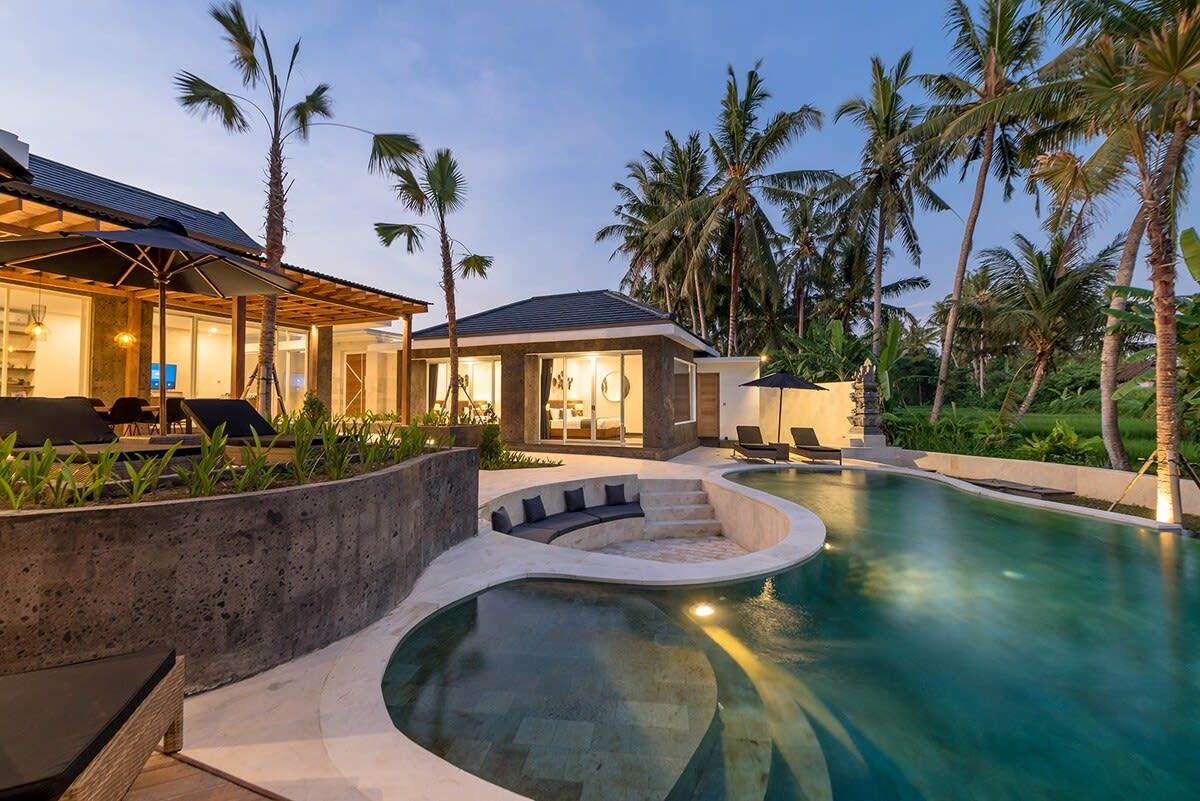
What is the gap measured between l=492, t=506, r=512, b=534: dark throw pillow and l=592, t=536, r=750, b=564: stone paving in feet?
5.13

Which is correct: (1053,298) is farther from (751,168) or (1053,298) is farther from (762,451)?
(751,168)

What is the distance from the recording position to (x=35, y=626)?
7.75ft

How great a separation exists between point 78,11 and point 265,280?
8.03m

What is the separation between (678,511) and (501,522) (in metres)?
3.75

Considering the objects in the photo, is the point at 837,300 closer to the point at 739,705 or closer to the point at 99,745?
the point at 739,705

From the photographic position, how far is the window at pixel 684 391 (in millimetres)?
14469

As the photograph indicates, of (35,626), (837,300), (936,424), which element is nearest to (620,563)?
(35,626)

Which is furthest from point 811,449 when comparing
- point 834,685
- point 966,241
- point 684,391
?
point 834,685

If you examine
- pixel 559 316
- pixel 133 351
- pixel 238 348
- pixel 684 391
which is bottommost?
pixel 684 391

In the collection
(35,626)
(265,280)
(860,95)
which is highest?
(860,95)

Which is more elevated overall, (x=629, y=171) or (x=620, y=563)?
(x=629, y=171)

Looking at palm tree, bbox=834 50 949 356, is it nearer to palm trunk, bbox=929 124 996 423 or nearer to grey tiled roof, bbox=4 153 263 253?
palm trunk, bbox=929 124 996 423

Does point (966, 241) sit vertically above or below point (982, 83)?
below

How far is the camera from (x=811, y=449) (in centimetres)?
1302
